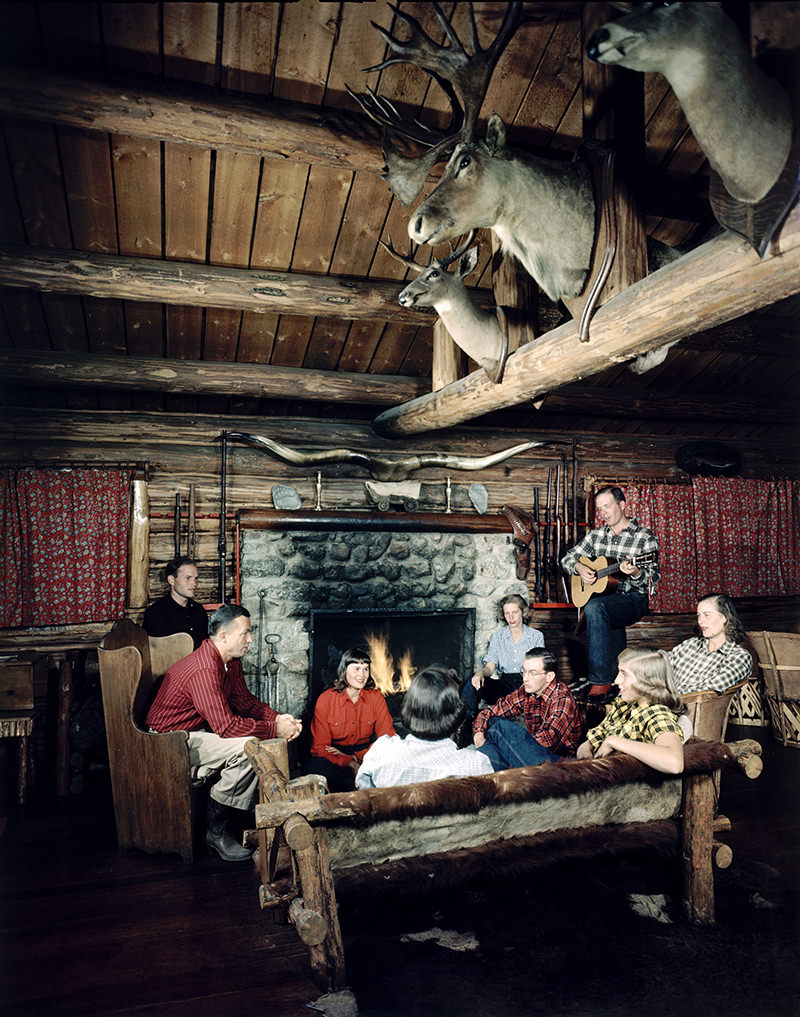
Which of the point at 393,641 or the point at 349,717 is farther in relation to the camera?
the point at 393,641

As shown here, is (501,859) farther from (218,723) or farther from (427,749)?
(218,723)

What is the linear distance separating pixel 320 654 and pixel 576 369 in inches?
140

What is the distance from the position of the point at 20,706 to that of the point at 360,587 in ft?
8.73

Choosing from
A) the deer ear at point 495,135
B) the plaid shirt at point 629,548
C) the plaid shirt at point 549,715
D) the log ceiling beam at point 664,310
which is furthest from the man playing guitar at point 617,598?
the deer ear at point 495,135

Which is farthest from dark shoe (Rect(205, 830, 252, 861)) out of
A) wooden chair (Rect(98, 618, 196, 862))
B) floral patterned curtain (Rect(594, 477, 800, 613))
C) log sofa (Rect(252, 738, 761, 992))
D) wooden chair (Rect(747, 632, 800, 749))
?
floral patterned curtain (Rect(594, 477, 800, 613))

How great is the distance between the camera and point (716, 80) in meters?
1.91

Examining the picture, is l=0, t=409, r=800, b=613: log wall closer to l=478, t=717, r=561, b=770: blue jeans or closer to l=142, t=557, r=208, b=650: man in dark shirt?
l=142, t=557, r=208, b=650: man in dark shirt

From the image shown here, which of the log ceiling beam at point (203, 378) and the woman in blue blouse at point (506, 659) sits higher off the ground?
the log ceiling beam at point (203, 378)

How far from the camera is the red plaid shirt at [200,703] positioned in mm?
3475

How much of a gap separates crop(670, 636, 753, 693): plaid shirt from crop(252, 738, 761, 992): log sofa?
1.18 m

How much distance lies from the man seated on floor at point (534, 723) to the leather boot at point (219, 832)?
141cm

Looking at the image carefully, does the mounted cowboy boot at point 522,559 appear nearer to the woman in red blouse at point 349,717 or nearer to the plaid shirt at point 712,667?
the plaid shirt at point 712,667

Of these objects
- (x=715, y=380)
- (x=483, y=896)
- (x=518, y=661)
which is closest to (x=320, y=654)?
(x=518, y=661)

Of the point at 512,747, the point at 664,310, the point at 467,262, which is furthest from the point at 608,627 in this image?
the point at 664,310
